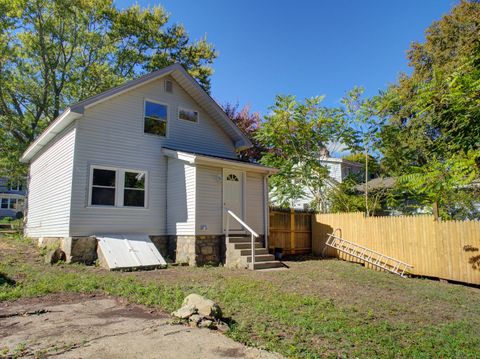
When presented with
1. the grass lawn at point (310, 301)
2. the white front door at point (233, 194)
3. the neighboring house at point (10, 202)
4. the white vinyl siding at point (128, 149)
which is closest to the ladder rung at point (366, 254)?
the grass lawn at point (310, 301)

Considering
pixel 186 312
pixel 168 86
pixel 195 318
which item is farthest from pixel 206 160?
pixel 195 318

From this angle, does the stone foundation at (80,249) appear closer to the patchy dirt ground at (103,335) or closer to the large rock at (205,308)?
the patchy dirt ground at (103,335)

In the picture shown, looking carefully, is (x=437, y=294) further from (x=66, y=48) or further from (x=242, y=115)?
(x=66, y=48)

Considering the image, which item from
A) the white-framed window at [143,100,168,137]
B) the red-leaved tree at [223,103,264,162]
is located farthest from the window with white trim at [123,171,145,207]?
the red-leaved tree at [223,103,264,162]

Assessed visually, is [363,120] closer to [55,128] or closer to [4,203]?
[55,128]

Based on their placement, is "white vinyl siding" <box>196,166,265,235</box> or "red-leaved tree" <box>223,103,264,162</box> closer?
"white vinyl siding" <box>196,166,265,235</box>

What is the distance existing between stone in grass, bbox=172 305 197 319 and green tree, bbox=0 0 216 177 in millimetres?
20507

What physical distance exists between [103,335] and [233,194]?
8.11 meters

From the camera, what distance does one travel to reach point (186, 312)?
4957 millimetres

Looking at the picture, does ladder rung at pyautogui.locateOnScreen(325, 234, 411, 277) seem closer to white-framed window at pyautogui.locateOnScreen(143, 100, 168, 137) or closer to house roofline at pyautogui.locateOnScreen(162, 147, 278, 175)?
house roofline at pyautogui.locateOnScreen(162, 147, 278, 175)

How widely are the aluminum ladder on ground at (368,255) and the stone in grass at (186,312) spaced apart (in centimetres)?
861

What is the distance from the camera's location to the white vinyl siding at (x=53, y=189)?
1077 centimetres

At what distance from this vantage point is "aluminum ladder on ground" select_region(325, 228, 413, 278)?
37.4ft

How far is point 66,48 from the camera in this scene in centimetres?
2205
